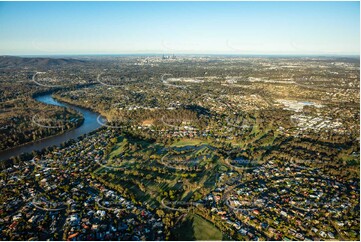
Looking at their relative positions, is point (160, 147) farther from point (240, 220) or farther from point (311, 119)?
point (311, 119)

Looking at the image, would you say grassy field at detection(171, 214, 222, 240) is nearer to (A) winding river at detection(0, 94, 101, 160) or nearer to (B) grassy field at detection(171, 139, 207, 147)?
(B) grassy field at detection(171, 139, 207, 147)

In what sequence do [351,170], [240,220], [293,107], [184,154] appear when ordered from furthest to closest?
[293,107], [184,154], [351,170], [240,220]

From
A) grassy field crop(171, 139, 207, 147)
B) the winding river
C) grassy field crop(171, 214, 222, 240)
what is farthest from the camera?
grassy field crop(171, 139, 207, 147)

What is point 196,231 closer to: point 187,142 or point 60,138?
point 187,142

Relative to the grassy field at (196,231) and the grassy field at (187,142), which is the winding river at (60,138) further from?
the grassy field at (196,231)

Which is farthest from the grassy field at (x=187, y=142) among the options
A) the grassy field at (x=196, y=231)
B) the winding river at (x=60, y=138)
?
the winding river at (x=60, y=138)

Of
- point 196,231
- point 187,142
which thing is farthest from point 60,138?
point 196,231

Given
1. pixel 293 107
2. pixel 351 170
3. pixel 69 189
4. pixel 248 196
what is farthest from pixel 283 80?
pixel 69 189

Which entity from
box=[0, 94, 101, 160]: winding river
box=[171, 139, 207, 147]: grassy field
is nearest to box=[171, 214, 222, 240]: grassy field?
box=[171, 139, 207, 147]: grassy field
